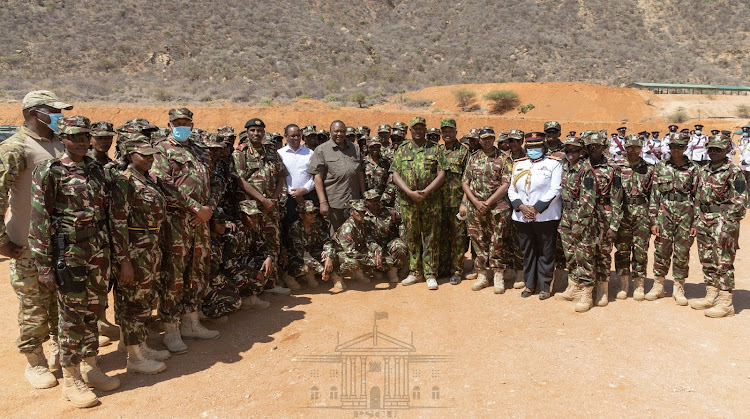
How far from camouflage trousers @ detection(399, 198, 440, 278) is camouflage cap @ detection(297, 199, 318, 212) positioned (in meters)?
1.16

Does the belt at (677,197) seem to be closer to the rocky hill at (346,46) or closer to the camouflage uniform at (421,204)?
the camouflage uniform at (421,204)

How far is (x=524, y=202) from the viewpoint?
5480mm

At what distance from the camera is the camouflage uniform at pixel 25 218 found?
3754mm

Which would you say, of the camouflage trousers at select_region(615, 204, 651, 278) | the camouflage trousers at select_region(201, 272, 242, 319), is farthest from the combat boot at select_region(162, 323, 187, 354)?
the camouflage trousers at select_region(615, 204, 651, 278)

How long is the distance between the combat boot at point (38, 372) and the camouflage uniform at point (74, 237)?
537 millimetres

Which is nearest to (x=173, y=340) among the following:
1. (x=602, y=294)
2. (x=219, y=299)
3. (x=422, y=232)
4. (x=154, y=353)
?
(x=154, y=353)

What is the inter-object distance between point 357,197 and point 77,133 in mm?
3589

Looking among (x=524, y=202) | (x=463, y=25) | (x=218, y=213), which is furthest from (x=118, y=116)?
(x=463, y=25)

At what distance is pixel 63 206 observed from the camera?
345cm

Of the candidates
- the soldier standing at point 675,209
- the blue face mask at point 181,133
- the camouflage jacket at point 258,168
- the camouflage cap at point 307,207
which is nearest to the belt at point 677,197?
the soldier standing at point 675,209

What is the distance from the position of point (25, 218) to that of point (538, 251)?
520 cm

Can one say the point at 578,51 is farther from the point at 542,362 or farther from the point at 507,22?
the point at 542,362

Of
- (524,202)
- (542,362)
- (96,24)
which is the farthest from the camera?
(96,24)

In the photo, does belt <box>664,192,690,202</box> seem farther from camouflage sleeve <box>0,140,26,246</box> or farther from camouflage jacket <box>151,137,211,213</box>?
camouflage sleeve <box>0,140,26,246</box>
